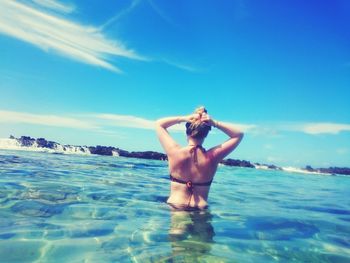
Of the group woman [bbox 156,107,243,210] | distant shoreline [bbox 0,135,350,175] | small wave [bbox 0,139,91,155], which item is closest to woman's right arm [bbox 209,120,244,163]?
woman [bbox 156,107,243,210]

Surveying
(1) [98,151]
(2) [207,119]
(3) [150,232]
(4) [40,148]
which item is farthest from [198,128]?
(1) [98,151]

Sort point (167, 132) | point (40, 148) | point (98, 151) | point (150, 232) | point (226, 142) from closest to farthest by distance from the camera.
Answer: point (150, 232)
point (226, 142)
point (167, 132)
point (40, 148)
point (98, 151)

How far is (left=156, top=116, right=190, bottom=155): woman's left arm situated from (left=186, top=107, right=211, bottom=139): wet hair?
6.2 inches

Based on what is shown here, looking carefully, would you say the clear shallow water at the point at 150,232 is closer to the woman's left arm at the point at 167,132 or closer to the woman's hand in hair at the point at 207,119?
the woman's left arm at the point at 167,132

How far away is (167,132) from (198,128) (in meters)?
0.66

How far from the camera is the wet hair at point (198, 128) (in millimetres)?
5651

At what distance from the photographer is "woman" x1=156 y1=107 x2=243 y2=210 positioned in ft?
18.7

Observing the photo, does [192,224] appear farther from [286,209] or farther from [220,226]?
[286,209]

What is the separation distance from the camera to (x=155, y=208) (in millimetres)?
6969

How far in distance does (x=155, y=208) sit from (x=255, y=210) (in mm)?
2479

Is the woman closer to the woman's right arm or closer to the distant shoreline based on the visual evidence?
the woman's right arm

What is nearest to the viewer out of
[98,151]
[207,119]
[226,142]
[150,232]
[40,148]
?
[150,232]

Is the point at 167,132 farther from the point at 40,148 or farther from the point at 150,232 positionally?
the point at 40,148

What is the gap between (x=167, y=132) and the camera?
608 centimetres
